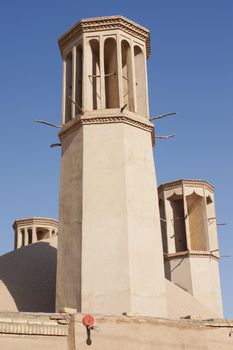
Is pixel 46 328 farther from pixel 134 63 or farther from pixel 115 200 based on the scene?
pixel 134 63

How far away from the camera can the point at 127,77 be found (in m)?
14.7

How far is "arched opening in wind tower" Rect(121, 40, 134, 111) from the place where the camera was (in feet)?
46.5

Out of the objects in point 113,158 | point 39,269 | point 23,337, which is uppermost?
point 113,158

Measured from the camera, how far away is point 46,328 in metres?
8.58

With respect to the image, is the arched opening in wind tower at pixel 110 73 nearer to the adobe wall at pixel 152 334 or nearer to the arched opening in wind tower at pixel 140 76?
the arched opening in wind tower at pixel 140 76

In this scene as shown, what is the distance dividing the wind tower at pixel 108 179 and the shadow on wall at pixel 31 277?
2.23 m

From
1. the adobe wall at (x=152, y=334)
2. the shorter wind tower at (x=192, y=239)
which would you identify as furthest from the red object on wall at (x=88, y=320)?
the shorter wind tower at (x=192, y=239)

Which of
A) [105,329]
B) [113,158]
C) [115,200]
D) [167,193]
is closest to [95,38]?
[113,158]

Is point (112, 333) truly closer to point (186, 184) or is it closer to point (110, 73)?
point (110, 73)

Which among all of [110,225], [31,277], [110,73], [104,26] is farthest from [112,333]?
[104,26]

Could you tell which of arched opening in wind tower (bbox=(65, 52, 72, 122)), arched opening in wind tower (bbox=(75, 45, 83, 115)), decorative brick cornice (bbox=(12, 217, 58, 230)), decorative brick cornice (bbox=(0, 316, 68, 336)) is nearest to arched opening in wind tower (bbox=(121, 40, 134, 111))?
arched opening in wind tower (bbox=(75, 45, 83, 115))

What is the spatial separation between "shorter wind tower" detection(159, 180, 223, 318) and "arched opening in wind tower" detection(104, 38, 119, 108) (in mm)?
8709

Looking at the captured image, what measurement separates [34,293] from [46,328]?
5.92m

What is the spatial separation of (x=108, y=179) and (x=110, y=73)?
3923 mm
